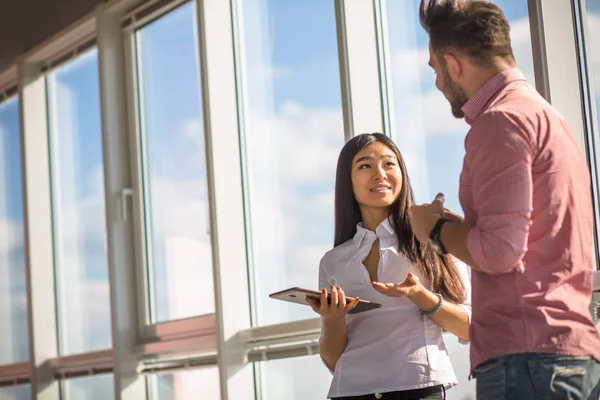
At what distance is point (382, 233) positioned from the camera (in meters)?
2.36

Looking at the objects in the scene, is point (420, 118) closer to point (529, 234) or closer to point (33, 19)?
point (529, 234)

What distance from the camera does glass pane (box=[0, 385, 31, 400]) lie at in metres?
6.11

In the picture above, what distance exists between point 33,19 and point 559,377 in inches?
196

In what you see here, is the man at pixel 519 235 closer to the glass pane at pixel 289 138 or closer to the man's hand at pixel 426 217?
the man's hand at pixel 426 217

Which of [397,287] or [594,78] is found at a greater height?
[594,78]

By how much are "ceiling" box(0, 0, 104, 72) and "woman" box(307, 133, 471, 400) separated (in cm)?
330

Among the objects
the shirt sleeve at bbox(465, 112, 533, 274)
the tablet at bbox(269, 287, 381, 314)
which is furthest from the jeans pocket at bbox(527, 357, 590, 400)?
the tablet at bbox(269, 287, 381, 314)

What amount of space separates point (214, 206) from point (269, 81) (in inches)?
26.4

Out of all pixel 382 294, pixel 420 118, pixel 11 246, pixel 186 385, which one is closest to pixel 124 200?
pixel 186 385

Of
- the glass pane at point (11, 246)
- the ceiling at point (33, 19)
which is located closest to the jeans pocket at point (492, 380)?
the ceiling at point (33, 19)

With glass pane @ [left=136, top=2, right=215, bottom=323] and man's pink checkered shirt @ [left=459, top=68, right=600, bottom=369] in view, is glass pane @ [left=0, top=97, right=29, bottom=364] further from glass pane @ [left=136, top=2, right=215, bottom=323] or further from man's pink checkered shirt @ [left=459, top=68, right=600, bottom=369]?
man's pink checkered shirt @ [left=459, top=68, right=600, bottom=369]

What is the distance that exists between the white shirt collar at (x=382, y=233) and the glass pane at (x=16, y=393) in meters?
4.40

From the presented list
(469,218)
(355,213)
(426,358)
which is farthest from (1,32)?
(469,218)

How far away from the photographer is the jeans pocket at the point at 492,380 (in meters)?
1.48
